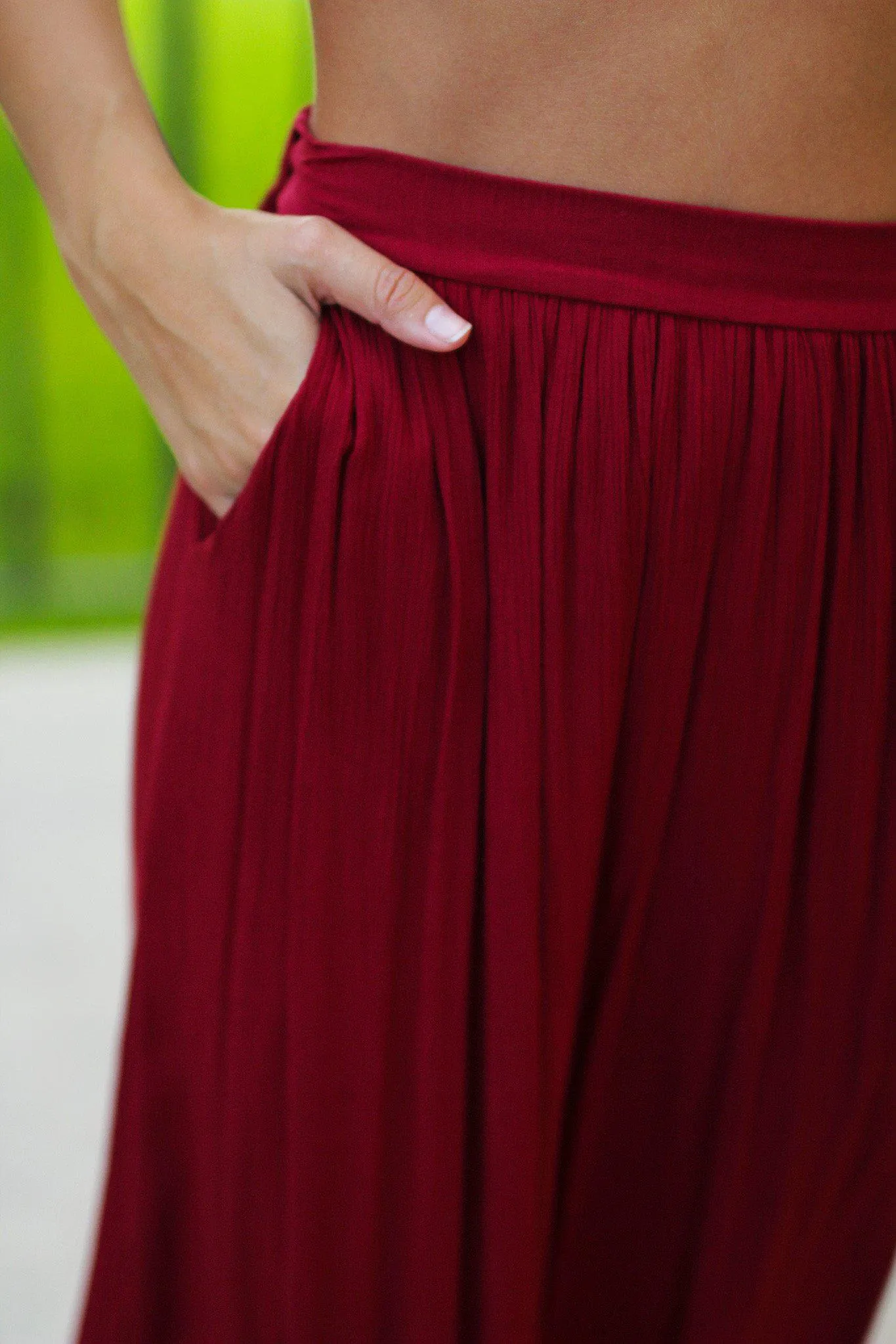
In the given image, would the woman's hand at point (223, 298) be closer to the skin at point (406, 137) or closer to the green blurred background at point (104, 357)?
the skin at point (406, 137)

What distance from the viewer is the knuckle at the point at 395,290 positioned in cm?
63

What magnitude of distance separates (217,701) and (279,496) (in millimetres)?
122

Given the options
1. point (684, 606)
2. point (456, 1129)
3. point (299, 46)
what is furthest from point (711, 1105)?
point (299, 46)

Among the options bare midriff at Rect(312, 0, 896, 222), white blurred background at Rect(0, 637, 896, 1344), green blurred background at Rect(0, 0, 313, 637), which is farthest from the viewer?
green blurred background at Rect(0, 0, 313, 637)

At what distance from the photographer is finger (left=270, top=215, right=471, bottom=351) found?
634mm

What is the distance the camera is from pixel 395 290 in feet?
2.08

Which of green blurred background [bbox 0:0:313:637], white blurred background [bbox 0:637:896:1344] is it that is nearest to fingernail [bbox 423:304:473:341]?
white blurred background [bbox 0:637:896:1344]

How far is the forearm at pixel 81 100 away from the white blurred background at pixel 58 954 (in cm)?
105

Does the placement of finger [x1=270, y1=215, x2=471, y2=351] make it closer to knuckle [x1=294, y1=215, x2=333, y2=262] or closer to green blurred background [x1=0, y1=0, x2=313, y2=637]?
knuckle [x1=294, y1=215, x2=333, y2=262]

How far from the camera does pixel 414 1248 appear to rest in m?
0.71

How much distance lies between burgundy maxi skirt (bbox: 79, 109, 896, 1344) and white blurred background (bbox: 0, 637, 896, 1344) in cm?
66

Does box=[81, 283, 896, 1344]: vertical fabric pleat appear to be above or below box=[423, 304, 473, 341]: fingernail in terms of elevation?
below

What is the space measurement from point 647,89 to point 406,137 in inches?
4.8

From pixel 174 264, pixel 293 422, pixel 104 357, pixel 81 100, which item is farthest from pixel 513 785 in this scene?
pixel 104 357
